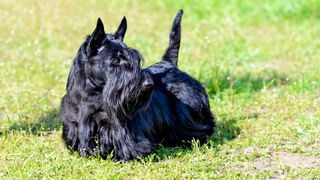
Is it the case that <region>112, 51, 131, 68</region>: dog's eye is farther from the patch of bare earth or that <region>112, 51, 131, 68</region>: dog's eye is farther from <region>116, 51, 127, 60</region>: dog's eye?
the patch of bare earth

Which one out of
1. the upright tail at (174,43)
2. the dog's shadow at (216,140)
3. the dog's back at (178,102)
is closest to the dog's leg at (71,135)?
the dog's shadow at (216,140)

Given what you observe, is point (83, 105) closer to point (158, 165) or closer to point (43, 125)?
point (158, 165)

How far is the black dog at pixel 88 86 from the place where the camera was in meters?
5.48

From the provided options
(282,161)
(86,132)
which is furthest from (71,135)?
(282,161)

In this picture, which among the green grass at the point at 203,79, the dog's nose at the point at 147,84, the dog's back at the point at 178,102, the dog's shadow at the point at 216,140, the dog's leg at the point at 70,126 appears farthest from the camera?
the dog's back at the point at 178,102

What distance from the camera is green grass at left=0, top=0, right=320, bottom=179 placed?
18.5 ft

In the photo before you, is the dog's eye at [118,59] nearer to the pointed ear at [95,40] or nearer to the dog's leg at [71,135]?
the pointed ear at [95,40]

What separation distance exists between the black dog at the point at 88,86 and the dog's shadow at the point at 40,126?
2.86 ft

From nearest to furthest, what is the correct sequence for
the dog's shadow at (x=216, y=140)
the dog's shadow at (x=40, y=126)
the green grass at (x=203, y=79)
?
the green grass at (x=203, y=79) → the dog's shadow at (x=216, y=140) → the dog's shadow at (x=40, y=126)

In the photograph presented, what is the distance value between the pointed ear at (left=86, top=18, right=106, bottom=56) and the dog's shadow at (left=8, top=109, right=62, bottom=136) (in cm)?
140

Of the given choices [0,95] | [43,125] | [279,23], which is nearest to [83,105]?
[43,125]

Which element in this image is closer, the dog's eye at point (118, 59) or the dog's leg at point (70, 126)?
the dog's eye at point (118, 59)

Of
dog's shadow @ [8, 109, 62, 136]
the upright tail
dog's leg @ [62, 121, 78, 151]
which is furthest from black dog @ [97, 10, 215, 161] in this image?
dog's shadow @ [8, 109, 62, 136]

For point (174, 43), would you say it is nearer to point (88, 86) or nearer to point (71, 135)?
point (88, 86)
